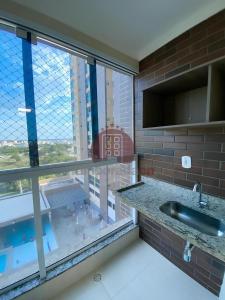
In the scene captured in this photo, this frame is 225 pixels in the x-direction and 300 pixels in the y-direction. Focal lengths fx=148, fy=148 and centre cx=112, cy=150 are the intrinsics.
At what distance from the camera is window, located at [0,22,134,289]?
48.9 inches

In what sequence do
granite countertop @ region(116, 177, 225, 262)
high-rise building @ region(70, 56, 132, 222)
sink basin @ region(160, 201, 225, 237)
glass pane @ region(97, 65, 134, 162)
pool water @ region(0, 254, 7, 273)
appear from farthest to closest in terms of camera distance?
glass pane @ region(97, 65, 134, 162), high-rise building @ region(70, 56, 132, 222), pool water @ region(0, 254, 7, 273), sink basin @ region(160, 201, 225, 237), granite countertop @ region(116, 177, 225, 262)

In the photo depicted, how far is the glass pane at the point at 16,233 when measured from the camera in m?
1.28

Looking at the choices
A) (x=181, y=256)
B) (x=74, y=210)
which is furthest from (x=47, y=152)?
(x=181, y=256)

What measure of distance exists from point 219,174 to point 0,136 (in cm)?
188

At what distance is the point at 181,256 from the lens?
5.40 ft

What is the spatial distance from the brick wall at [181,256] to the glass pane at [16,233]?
54.0 inches

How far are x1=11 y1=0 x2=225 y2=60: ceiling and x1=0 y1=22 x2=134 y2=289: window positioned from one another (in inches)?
9.9

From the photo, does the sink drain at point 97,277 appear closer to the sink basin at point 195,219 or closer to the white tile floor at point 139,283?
the white tile floor at point 139,283

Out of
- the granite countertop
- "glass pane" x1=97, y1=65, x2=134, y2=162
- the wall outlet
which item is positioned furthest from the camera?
"glass pane" x1=97, y1=65, x2=134, y2=162

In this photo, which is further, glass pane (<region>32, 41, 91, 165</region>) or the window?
glass pane (<region>32, 41, 91, 165</region>)

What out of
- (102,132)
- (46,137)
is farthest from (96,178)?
(46,137)

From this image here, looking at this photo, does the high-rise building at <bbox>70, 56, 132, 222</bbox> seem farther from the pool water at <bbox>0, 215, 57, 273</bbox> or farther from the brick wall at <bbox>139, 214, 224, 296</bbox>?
the pool water at <bbox>0, 215, 57, 273</bbox>

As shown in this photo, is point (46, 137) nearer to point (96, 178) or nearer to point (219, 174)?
point (96, 178)

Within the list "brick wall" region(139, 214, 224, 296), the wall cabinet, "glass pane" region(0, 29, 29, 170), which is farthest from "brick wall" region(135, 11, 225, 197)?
"glass pane" region(0, 29, 29, 170)
